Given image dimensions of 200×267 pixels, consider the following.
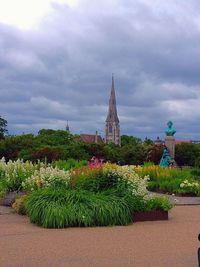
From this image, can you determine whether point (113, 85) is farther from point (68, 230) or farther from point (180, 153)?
point (68, 230)

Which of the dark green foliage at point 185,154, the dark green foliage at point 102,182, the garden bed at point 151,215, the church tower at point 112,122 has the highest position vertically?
the church tower at point 112,122

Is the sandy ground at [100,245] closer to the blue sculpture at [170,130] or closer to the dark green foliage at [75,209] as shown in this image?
the dark green foliage at [75,209]

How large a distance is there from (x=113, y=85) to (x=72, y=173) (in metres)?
127

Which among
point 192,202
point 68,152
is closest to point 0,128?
point 68,152

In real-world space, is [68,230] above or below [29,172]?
below

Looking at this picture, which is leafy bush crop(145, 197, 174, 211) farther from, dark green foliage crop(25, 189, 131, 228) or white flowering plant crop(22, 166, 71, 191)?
white flowering plant crop(22, 166, 71, 191)

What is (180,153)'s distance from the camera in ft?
215

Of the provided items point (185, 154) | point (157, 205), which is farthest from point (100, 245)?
point (185, 154)

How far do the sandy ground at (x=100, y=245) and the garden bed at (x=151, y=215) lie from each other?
1.00 ft

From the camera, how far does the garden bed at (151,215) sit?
11.7 metres

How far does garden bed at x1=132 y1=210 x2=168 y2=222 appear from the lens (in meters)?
11.7

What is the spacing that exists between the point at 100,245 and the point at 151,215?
3.47 metres

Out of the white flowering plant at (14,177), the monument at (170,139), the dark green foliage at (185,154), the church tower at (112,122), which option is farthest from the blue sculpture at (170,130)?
the church tower at (112,122)

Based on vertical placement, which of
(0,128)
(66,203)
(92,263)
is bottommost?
(92,263)
